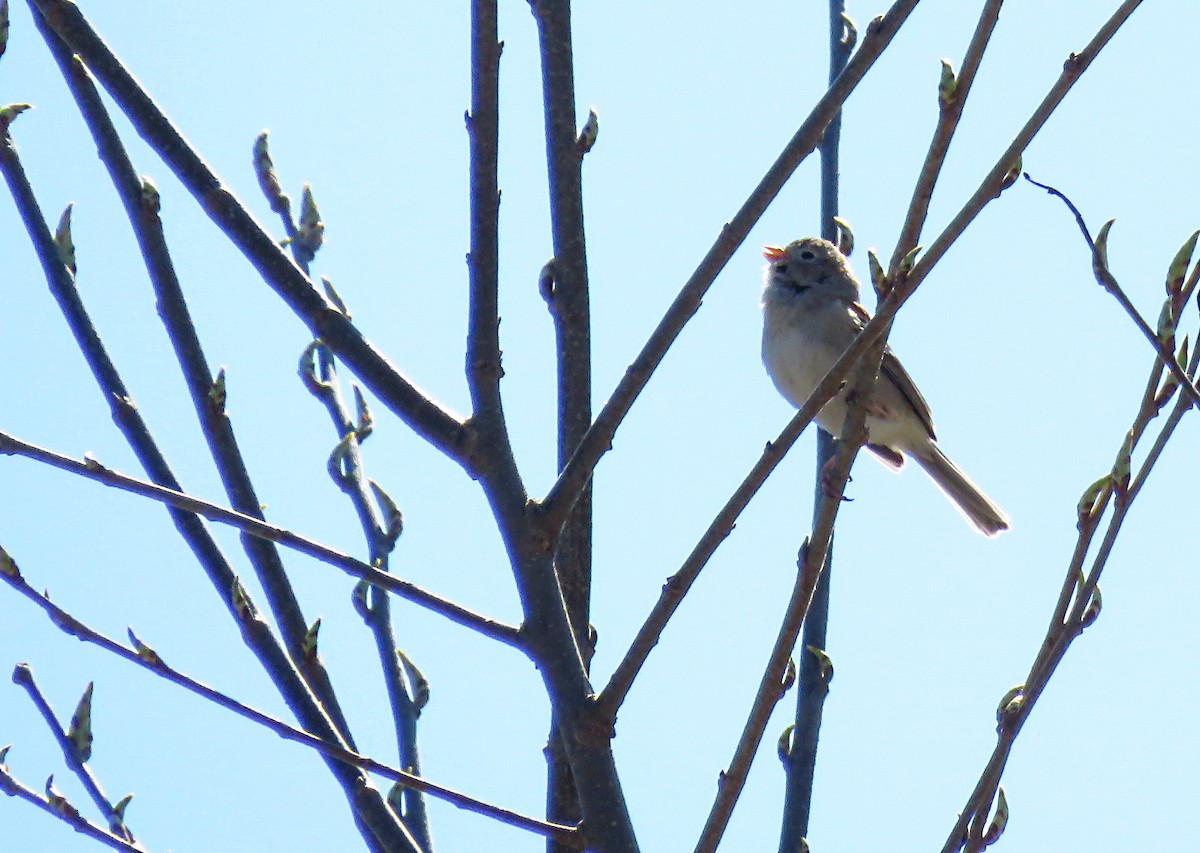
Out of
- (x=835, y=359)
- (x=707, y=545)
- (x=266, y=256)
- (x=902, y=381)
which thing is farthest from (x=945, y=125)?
(x=902, y=381)

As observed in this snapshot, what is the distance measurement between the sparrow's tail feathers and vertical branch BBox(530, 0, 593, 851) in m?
Answer: 4.16

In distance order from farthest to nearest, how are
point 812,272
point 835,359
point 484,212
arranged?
point 812,272
point 835,359
point 484,212

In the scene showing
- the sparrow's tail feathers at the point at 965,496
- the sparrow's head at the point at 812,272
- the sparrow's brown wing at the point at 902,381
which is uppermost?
the sparrow's head at the point at 812,272

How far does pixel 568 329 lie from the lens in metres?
2.57

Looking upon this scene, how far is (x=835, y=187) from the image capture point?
329 cm

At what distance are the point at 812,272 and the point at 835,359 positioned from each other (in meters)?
0.77

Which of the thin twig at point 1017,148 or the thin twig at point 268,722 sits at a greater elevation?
the thin twig at point 1017,148

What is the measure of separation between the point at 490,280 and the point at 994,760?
1.03 m

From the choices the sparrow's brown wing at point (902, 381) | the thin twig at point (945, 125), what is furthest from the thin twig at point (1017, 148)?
the sparrow's brown wing at point (902, 381)

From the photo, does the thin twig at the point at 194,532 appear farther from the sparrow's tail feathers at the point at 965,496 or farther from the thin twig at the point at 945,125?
the sparrow's tail feathers at the point at 965,496

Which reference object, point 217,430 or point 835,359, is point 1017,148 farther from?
point 835,359

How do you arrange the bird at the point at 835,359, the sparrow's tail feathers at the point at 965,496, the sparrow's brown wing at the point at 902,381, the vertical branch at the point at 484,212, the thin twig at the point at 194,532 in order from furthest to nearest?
the sparrow's tail feathers at the point at 965,496
the sparrow's brown wing at the point at 902,381
the bird at the point at 835,359
the thin twig at the point at 194,532
the vertical branch at the point at 484,212

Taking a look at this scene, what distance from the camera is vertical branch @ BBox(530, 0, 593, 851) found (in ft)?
8.13

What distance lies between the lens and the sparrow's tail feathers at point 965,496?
6.50 metres
